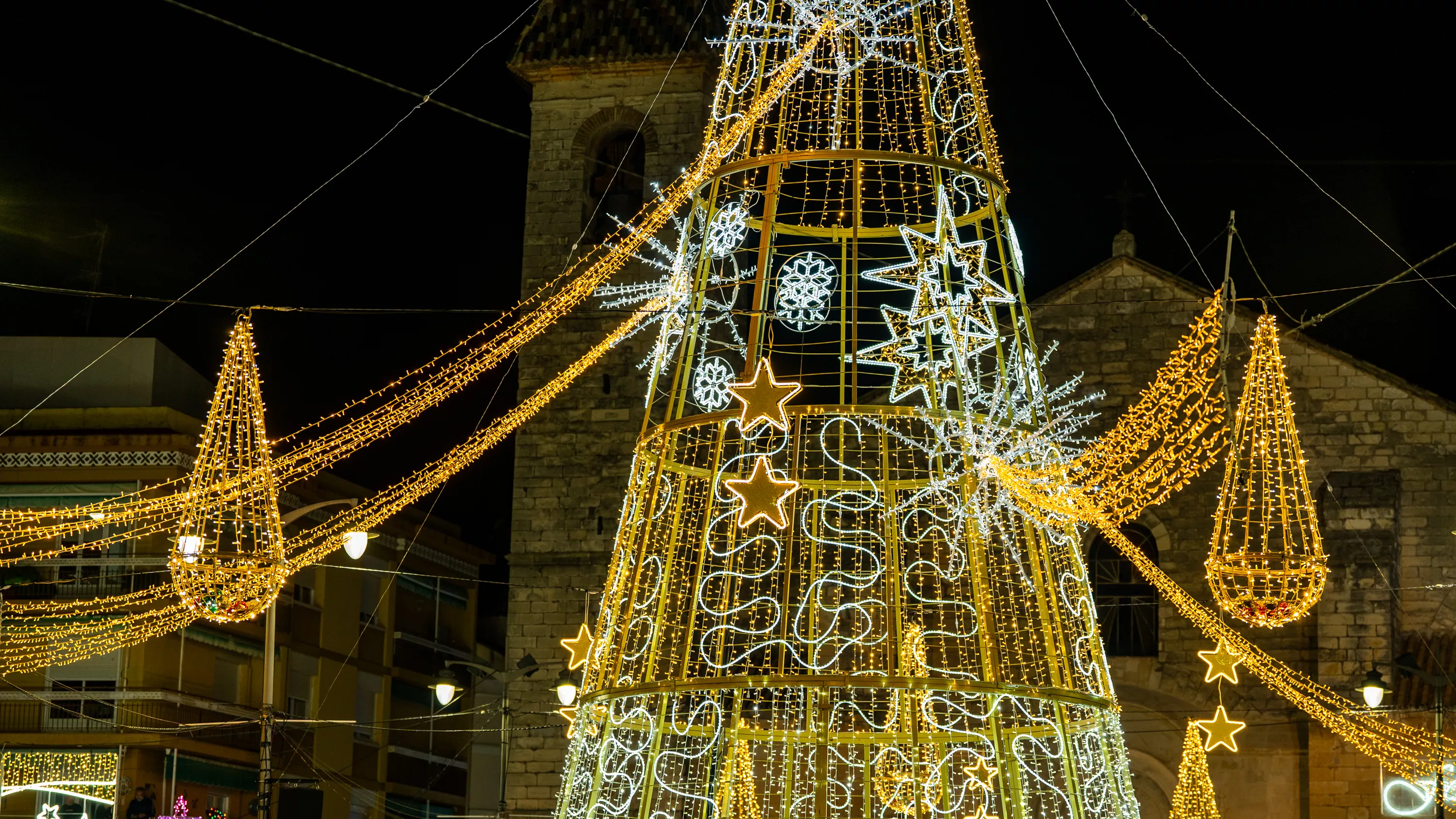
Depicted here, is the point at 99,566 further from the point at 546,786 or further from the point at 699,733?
the point at 699,733

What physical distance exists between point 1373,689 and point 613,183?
30.9ft

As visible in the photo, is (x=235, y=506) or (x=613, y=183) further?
(x=613, y=183)

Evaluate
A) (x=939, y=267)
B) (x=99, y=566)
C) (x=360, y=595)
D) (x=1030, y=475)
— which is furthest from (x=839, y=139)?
(x=360, y=595)

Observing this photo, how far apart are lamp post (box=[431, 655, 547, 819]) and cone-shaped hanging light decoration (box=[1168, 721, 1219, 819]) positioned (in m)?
5.70

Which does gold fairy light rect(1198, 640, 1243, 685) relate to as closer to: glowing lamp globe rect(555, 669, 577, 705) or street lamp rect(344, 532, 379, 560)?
glowing lamp globe rect(555, 669, 577, 705)

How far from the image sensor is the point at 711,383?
8.56 metres

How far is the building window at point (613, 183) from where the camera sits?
19.5 meters

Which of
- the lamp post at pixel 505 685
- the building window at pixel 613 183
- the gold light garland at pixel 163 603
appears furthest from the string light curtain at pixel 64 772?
the building window at pixel 613 183

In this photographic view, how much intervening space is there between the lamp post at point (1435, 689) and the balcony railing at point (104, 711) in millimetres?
13488

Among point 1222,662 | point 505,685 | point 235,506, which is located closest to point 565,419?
point 505,685

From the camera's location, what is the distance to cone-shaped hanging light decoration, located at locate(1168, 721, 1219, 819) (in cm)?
1625

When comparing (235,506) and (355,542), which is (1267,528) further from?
(235,506)

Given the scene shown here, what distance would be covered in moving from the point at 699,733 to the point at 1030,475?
6.66 feet

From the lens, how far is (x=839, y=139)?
7.84 m
